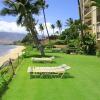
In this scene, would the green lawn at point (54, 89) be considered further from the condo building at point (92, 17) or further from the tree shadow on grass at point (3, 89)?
the condo building at point (92, 17)

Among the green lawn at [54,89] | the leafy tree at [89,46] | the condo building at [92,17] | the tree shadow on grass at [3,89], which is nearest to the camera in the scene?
the green lawn at [54,89]

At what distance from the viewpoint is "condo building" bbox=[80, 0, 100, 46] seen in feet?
160

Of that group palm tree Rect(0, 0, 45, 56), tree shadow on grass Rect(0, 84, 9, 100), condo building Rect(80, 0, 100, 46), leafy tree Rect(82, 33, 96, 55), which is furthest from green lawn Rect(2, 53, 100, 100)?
condo building Rect(80, 0, 100, 46)

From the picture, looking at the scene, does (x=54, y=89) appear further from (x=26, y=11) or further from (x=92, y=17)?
(x=92, y=17)

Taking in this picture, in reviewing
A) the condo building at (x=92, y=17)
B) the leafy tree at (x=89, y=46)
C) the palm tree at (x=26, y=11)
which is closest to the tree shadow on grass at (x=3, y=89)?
the palm tree at (x=26, y=11)

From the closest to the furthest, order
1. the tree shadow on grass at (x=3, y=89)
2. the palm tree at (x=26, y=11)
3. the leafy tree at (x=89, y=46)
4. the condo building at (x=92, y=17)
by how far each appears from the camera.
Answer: the tree shadow on grass at (x=3, y=89), the palm tree at (x=26, y=11), the leafy tree at (x=89, y=46), the condo building at (x=92, y=17)

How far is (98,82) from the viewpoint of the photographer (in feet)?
52.9

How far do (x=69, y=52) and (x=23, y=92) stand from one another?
33163mm

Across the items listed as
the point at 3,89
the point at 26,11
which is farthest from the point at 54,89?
the point at 26,11

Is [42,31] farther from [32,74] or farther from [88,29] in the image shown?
[32,74]

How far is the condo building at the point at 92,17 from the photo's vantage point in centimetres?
4871

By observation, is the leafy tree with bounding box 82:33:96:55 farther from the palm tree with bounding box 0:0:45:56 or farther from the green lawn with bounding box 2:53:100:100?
the green lawn with bounding box 2:53:100:100

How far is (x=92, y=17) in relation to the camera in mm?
55312

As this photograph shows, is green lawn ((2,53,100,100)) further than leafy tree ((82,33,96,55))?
No
